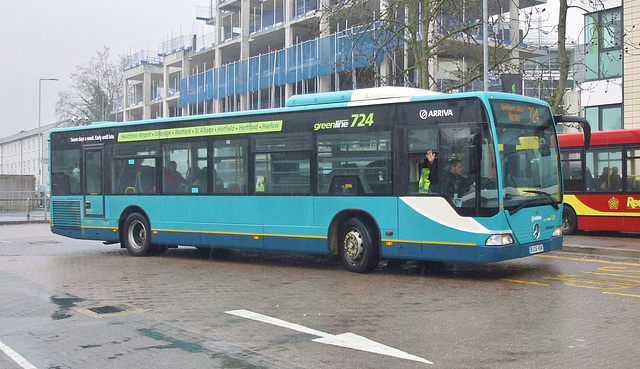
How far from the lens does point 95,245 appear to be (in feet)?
69.1

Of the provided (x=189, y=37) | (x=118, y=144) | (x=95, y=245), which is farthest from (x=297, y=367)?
(x=189, y=37)

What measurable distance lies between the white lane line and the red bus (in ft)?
51.9

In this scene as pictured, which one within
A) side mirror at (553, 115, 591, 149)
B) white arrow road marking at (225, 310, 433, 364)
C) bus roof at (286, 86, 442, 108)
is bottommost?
white arrow road marking at (225, 310, 433, 364)

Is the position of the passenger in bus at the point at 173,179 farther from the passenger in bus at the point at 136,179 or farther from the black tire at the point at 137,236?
the black tire at the point at 137,236

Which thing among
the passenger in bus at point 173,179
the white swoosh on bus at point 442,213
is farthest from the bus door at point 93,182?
the white swoosh on bus at point 442,213

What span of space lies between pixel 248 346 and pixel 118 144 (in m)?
11.0

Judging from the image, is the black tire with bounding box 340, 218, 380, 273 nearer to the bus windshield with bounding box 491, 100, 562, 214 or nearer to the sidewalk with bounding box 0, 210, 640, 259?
the bus windshield with bounding box 491, 100, 562, 214

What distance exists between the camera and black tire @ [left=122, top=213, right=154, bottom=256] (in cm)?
1655

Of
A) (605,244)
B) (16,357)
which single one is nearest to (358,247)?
(16,357)

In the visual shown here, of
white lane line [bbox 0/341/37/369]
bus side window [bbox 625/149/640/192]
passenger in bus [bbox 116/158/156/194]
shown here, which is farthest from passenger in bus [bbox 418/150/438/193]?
bus side window [bbox 625/149/640/192]

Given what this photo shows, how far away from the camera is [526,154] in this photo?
38.8 feet

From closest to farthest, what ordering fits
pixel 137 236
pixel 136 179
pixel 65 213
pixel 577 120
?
1. pixel 577 120
2. pixel 136 179
3. pixel 137 236
4. pixel 65 213

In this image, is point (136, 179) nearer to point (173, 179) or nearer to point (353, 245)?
point (173, 179)

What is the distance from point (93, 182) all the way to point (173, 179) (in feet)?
8.90
